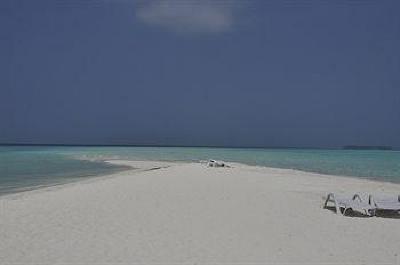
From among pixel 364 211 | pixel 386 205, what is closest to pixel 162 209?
pixel 364 211

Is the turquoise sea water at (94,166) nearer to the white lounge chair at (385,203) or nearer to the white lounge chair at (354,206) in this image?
the white lounge chair at (354,206)

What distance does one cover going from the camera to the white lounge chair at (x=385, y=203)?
12961 mm

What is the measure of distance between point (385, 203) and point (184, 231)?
23.9ft

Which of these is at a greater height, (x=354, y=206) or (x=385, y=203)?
(x=385, y=203)

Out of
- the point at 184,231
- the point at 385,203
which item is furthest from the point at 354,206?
the point at 184,231

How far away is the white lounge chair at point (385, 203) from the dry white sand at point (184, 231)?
2.16 feet

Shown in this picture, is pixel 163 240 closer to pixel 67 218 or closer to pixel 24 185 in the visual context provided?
pixel 67 218

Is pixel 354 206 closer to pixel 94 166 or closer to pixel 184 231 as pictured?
pixel 184 231

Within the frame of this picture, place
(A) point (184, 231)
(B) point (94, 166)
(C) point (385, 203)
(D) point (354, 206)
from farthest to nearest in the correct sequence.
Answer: (B) point (94, 166), (C) point (385, 203), (D) point (354, 206), (A) point (184, 231)

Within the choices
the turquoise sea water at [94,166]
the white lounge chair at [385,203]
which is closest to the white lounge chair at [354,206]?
the white lounge chair at [385,203]

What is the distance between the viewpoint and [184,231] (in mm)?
9680

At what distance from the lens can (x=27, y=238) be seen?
8.62 m

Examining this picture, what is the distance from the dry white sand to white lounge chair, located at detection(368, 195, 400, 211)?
2.16ft

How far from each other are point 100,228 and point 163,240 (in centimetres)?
184
